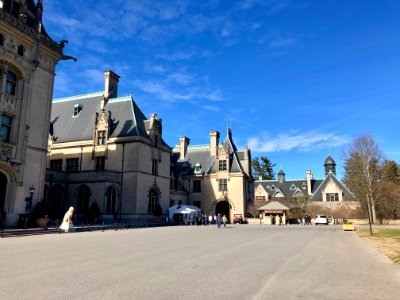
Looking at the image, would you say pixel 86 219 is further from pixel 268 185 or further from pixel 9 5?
pixel 268 185

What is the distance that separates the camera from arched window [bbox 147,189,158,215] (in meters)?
44.6

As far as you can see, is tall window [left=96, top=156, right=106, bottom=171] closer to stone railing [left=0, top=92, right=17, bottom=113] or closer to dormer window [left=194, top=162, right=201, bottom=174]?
stone railing [left=0, top=92, right=17, bottom=113]

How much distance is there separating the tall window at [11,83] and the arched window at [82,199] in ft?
48.8

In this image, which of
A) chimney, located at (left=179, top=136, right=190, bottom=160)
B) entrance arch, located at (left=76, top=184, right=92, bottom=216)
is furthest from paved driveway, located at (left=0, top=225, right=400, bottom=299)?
chimney, located at (left=179, top=136, right=190, bottom=160)

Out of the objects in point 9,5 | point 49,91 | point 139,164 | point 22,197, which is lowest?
point 22,197

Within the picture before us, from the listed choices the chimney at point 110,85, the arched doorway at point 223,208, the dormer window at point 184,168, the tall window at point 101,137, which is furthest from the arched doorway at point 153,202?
the dormer window at point 184,168

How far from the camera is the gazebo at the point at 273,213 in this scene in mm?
54281

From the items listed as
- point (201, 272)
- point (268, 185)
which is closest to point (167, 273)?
point (201, 272)

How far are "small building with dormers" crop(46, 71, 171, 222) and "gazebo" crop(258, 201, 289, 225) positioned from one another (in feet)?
55.4

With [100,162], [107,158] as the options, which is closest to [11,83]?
[107,158]

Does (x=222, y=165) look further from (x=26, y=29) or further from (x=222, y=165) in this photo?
(x=26, y=29)

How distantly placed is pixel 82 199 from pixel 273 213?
3064cm

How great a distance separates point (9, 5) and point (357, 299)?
30968 millimetres

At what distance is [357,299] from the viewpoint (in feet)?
22.8
